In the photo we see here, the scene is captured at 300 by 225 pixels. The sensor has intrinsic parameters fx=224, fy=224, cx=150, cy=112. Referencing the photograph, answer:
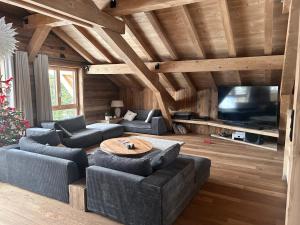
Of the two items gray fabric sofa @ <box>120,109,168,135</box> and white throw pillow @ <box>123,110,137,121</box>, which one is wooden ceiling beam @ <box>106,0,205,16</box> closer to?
gray fabric sofa @ <box>120,109,168,135</box>

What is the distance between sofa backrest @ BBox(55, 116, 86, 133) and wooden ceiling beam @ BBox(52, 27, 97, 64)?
188 cm

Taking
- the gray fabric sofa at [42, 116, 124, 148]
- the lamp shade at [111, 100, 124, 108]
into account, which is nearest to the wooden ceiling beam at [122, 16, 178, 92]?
the lamp shade at [111, 100, 124, 108]

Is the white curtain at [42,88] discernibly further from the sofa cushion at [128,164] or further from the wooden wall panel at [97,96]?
the sofa cushion at [128,164]

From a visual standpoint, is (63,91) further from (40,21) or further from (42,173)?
(42,173)

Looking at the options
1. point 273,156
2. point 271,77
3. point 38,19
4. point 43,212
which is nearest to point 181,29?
point 271,77

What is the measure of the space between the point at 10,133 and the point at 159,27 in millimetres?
3342

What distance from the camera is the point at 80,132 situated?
5293mm

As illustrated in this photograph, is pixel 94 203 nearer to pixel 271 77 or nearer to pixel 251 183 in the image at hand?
pixel 251 183

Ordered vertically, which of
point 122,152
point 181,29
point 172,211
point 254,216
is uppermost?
point 181,29

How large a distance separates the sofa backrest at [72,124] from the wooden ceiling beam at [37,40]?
5.26ft

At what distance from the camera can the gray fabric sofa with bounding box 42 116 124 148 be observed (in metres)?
4.76

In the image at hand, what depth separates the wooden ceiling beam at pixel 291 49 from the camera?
7.98ft

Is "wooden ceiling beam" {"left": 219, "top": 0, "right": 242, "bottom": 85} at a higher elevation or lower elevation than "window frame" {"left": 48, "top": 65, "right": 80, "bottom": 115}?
higher

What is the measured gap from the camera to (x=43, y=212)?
2.60m
